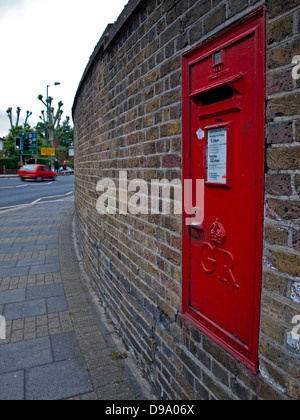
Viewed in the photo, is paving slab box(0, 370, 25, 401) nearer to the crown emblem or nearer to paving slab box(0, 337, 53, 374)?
paving slab box(0, 337, 53, 374)

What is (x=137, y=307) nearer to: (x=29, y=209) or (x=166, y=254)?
(x=166, y=254)

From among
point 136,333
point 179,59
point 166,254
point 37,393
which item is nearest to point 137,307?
point 136,333

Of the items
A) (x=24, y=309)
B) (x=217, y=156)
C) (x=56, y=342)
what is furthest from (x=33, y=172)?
(x=217, y=156)

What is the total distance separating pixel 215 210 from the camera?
1572mm

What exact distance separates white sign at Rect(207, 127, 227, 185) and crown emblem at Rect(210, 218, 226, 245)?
0.65 feet

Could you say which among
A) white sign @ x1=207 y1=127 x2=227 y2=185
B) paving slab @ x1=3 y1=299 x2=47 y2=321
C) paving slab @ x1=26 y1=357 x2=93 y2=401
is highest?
white sign @ x1=207 y1=127 x2=227 y2=185

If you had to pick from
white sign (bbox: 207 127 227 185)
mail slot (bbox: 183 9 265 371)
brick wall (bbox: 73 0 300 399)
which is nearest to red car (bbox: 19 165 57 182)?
brick wall (bbox: 73 0 300 399)

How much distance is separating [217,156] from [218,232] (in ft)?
1.15

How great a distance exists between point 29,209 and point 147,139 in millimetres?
10582

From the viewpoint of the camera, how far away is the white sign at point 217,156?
1476mm

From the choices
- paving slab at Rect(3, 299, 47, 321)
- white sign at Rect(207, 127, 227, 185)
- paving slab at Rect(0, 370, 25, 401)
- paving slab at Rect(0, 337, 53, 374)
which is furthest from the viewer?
paving slab at Rect(3, 299, 47, 321)

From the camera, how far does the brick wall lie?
1202mm

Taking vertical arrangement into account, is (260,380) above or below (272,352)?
below

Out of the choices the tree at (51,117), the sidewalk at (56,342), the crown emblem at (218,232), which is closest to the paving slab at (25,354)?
the sidewalk at (56,342)
